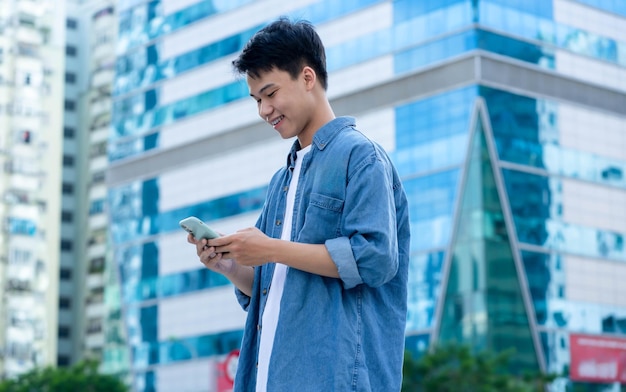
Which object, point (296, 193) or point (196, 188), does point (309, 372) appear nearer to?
point (296, 193)

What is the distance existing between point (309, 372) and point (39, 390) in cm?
4343

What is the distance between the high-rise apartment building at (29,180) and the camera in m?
60.5

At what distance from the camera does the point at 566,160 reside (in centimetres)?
3788

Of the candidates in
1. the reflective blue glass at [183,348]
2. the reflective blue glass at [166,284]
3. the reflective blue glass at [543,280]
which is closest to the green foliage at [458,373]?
the reflective blue glass at [543,280]

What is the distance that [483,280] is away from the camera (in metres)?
35.4

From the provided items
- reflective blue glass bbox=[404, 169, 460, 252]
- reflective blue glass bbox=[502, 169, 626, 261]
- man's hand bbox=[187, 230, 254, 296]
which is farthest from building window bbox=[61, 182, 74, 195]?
man's hand bbox=[187, 230, 254, 296]

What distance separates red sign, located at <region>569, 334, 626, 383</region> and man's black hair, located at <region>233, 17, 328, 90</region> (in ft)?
113

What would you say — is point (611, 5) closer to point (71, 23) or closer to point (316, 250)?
point (316, 250)

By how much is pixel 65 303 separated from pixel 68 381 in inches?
1025

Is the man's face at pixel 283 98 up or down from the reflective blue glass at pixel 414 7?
down

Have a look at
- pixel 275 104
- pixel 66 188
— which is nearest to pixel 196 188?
pixel 66 188

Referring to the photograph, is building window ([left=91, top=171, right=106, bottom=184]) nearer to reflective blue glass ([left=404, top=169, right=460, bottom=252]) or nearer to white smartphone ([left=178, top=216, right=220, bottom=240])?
reflective blue glass ([left=404, top=169, right=460, bottom=252])

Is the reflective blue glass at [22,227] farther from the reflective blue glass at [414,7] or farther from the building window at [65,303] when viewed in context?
the reflective blue glass at [414,7]

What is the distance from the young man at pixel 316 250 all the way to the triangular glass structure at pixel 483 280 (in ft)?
105
